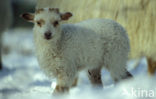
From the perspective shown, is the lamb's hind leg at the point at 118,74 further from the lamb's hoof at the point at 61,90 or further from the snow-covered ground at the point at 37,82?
the lamb's hoof at the point at 61,90

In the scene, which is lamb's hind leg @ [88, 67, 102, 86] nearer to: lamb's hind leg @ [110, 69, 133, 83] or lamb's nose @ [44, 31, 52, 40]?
lamb's hind leg @ [110, 69, 133, 83]

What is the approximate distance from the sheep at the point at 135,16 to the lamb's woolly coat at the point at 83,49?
49.3 inches

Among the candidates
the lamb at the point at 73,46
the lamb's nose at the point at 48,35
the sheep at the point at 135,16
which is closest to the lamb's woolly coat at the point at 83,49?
the lamb at the point at 73,46

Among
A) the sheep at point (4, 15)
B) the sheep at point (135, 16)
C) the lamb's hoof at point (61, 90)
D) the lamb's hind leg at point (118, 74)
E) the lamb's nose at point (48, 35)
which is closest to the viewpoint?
the lamb's nose at point (48, 35)

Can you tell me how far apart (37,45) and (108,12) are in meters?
1.95

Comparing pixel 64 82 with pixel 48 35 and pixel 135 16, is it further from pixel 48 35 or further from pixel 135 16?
pixel 135 16

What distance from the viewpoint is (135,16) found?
17.2ft

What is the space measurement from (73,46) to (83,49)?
12cm

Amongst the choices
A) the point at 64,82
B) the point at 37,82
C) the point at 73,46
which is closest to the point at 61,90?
the point at 64,82

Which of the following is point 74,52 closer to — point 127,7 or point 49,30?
point 49,30

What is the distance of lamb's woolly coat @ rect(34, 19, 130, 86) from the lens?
3545 millimetres

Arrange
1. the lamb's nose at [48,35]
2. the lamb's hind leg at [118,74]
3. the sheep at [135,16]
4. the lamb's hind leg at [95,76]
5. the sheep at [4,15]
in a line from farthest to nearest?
the sheep at [4,15] → the sheep at [135,16] → the lamb's hind leg at [95,76] → the lamb's hind leg at [118,74] → the lamb's nose at [48,35]

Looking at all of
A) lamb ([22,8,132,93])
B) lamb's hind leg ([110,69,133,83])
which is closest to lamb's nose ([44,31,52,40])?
lamb ([22,8,132,93])

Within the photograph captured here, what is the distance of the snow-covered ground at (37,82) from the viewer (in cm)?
278
